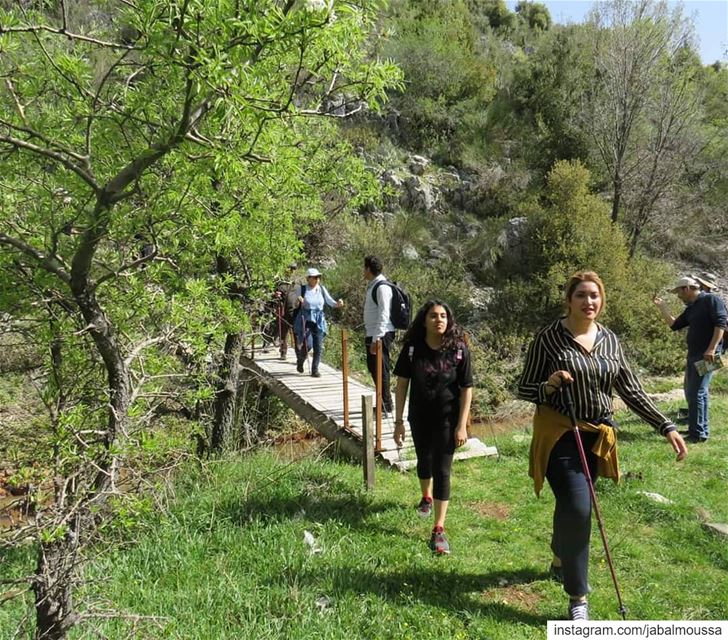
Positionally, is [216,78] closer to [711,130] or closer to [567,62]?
[711,130]

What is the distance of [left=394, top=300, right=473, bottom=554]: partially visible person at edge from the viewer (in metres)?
3.90

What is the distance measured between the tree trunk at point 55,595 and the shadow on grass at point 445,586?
165 cm

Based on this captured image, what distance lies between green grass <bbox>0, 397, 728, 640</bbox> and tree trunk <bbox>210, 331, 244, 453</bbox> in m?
2.25

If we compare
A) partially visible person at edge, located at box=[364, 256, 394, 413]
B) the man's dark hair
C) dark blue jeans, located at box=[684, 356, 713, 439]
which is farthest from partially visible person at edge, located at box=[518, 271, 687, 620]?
dark blue jeans, located at box=[684, 356, 713, 439]

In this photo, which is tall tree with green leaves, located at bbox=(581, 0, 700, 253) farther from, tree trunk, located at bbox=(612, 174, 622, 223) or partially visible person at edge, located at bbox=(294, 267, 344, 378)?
partially visible person at edge, located at bbox=(294, 267, 344, 378)

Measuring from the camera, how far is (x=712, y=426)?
7598 millimetres

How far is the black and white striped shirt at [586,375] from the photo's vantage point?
3.01m

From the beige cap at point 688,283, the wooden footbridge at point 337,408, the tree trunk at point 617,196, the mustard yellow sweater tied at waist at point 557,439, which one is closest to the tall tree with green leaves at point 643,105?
the tree trunk at point 617,196

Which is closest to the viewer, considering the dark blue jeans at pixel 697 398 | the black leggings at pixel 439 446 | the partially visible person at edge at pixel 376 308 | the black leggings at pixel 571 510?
the black leggings at pixel 571 510

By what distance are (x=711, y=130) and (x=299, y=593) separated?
2380 cm

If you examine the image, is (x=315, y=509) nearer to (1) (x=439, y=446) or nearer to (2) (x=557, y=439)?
(1) (x=439, y=446)

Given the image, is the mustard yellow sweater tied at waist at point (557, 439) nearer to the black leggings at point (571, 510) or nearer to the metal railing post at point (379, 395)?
the black leggings at point (571, 510)

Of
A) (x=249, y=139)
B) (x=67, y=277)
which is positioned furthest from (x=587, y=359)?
(x=67, y=277)

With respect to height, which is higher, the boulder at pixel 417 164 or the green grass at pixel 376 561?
the boulder at pixel 417 164
